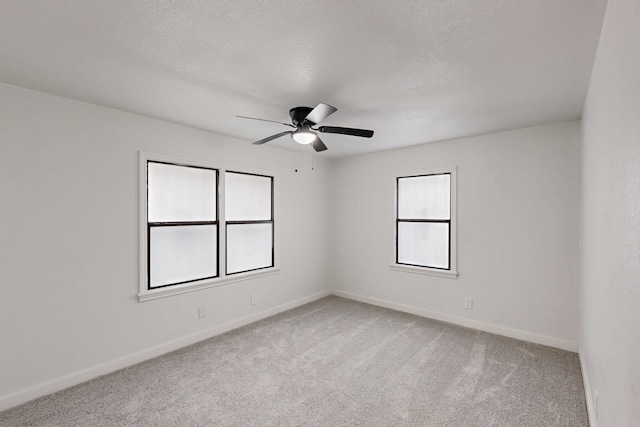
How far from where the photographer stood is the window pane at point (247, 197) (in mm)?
4027

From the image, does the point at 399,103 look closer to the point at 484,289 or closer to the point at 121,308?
the point at 484,289

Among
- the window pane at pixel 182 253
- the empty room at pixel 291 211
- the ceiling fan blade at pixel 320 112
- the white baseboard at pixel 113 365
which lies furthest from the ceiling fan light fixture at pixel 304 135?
the white baseboard at pixel 113 365

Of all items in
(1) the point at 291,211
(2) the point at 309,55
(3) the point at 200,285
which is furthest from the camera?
(1) the point at 291,211

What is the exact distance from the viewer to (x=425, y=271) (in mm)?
4344

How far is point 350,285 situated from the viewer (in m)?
5.28

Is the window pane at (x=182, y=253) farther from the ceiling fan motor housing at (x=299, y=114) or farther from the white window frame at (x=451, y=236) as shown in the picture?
the white window frame at (x=451, y=236)

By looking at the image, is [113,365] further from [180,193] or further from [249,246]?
[249,246]

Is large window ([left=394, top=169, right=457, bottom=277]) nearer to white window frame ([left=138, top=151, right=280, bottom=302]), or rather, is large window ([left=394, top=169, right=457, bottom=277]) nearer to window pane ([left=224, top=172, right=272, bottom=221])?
white window frame ([left=138, top=151, right=280, bottom=302])

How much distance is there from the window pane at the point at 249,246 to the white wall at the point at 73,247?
1.94 ft

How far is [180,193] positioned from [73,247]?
115cm

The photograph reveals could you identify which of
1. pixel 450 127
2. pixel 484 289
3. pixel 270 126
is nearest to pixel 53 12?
pixel 270 126

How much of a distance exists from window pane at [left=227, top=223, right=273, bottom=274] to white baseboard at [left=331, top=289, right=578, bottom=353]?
181 cm

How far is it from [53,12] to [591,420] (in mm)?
4148

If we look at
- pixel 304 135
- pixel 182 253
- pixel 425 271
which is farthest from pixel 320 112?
pixel 425 271
